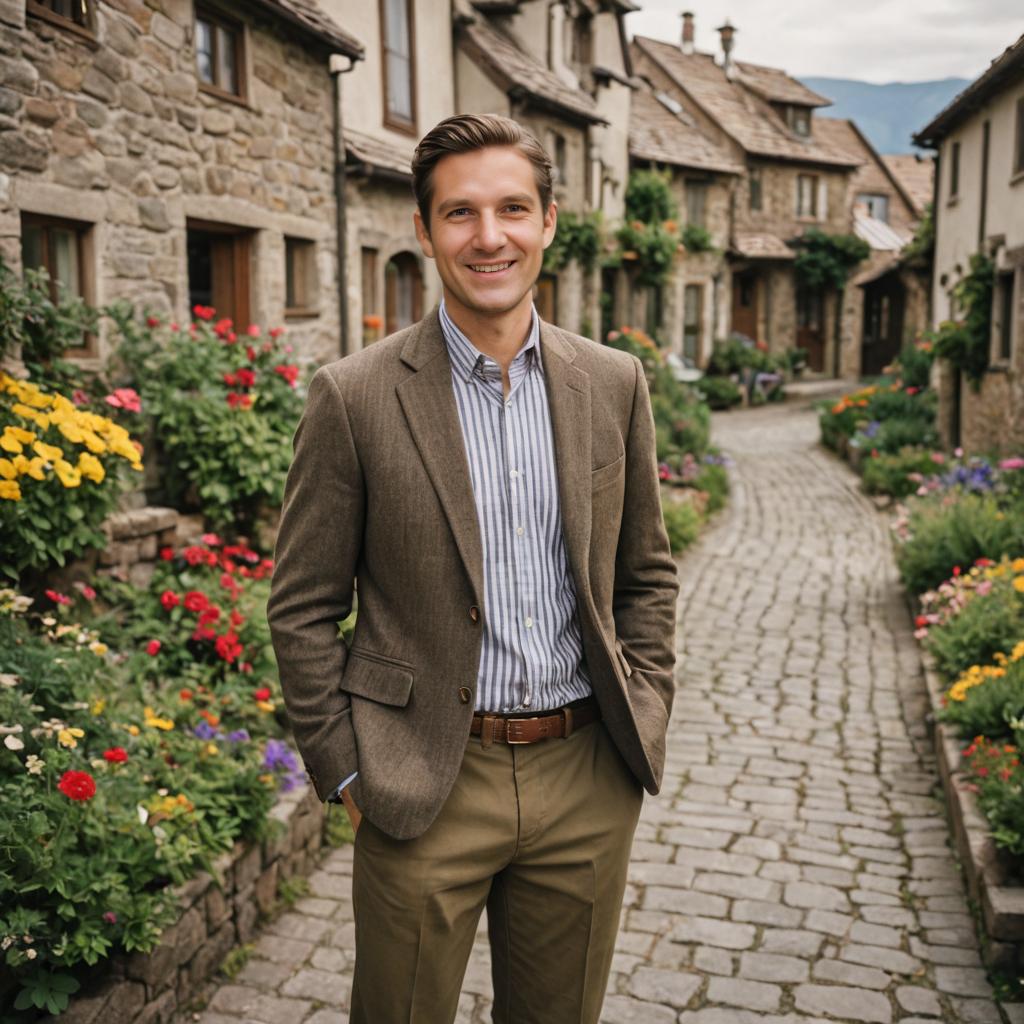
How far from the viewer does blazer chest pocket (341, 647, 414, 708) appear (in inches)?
90.7

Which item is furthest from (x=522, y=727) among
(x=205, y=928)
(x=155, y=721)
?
(x=155, y=721)

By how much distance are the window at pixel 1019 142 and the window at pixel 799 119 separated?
1835 centimetres

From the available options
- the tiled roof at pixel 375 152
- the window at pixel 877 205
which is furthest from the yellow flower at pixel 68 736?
the window at pixel 877 205

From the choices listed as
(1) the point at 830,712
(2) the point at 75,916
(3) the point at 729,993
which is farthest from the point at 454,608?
(1) the point at 830,712

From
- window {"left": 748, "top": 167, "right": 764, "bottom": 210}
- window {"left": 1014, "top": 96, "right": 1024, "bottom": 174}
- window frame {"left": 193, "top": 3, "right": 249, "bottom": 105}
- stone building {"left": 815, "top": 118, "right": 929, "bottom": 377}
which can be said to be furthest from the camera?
stone building {"left": 815, "top": 118, "right": 929, "bottom": 377}

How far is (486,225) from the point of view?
2.28m

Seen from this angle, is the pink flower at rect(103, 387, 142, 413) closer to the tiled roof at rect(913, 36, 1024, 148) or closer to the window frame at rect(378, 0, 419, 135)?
the window frame at rect(378, 0, 419, 135)

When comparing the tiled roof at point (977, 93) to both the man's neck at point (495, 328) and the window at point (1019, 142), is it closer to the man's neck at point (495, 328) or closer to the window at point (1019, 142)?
the window at point (1019, 142)

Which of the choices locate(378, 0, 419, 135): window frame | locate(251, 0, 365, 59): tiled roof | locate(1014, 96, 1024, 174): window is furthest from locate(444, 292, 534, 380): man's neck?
locate(1014, 96, 1024, 174): window

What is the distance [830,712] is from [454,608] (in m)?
5.44

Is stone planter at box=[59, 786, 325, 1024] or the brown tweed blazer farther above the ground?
the brown tweed blazer

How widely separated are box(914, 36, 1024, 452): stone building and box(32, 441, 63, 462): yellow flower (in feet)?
34.8

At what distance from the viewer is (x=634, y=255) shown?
902 inches

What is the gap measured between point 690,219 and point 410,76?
1516cm
